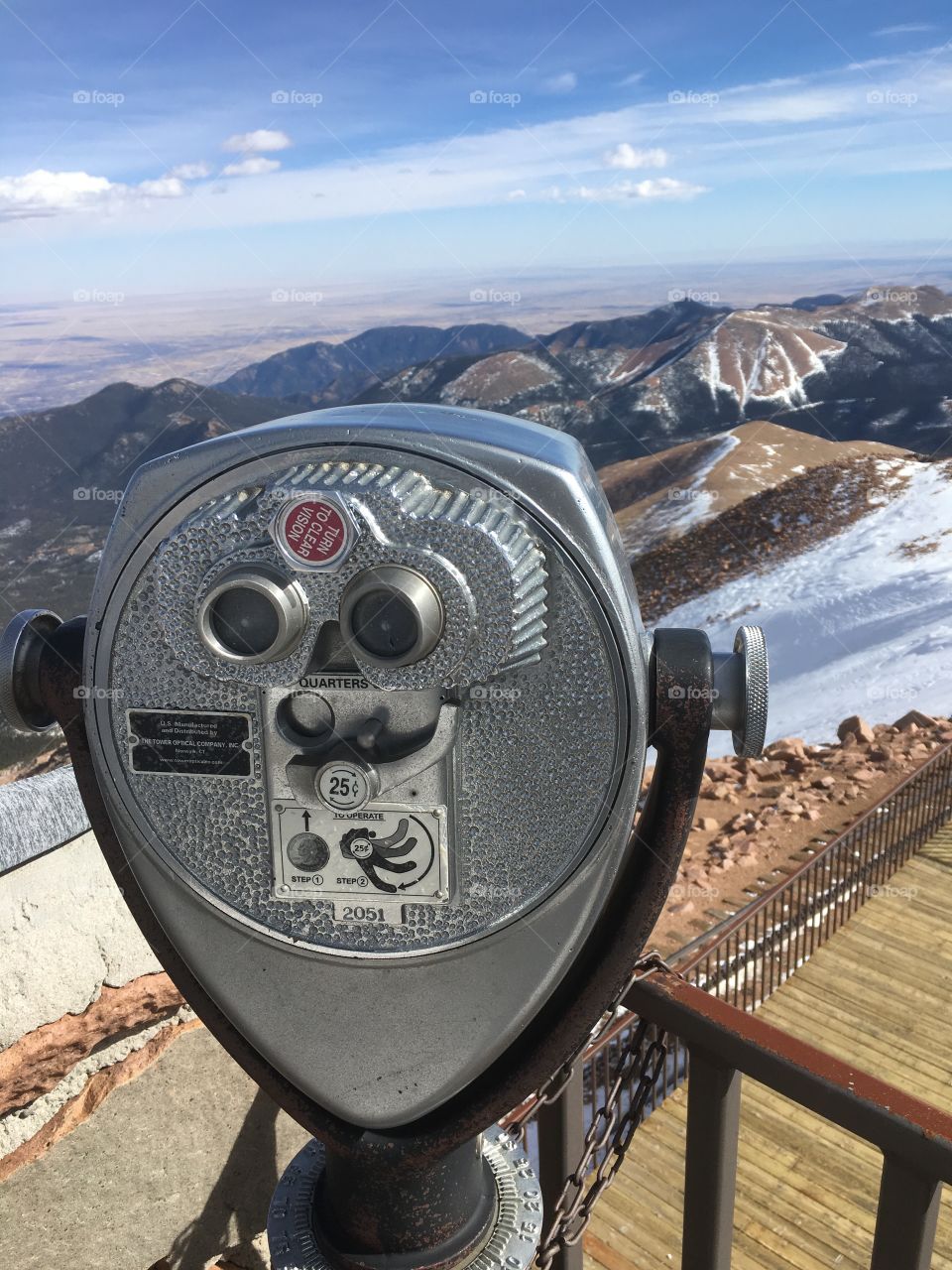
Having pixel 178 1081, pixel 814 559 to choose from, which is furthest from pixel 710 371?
pixel 178 1081

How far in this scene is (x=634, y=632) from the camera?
0.97m

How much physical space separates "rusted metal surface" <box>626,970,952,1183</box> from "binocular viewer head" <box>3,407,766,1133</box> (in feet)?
0.65

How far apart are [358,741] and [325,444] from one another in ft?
0.88

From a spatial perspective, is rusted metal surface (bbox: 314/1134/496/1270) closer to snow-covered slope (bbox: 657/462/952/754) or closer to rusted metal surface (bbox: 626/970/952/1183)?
rusted metal surface (bbox: 626/970/952/1183)

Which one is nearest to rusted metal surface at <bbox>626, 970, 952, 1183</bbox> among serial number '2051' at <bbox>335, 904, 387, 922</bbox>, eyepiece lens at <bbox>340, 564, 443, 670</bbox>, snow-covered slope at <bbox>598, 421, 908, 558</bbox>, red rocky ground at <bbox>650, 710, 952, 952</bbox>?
serial number '2051' at <bbox>335, 904, 387, 922</bbox>

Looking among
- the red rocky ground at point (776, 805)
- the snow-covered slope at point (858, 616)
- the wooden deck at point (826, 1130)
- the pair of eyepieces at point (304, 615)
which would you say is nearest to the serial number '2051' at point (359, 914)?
the pair of eyepieces at point (304, 615)

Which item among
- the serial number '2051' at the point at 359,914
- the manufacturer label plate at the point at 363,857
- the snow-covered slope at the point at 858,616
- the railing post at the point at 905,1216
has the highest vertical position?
the manufacturer label plate at the point at 363,857

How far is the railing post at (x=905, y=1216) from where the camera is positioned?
40.5 inches

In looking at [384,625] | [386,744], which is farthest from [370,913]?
[384,625]

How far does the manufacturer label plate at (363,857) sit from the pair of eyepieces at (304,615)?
0.54 ft

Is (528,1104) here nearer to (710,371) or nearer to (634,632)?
(634,632)

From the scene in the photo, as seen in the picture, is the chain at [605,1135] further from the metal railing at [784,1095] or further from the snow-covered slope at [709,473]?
the snow-covered slope at [709,473]

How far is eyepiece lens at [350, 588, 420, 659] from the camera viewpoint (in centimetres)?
89

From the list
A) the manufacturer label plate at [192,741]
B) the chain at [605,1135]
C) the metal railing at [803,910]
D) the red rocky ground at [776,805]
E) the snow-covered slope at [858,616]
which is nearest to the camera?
the manufacturer label plate at [192,741]
